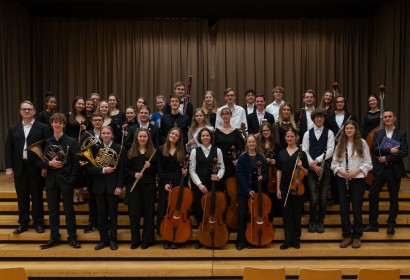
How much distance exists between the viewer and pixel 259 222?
16.5ft

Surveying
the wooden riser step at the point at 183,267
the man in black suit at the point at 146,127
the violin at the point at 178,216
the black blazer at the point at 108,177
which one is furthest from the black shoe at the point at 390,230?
the black blazer at the point at 108,177

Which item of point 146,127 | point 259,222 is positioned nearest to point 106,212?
point 146,127

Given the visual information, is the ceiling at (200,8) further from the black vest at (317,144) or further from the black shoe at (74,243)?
the black shoe at (74,243)

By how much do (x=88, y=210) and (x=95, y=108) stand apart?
1.46m

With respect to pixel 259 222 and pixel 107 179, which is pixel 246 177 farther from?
pixel 107 179

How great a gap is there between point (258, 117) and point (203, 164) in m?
1.32

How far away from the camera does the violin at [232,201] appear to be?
535 cm

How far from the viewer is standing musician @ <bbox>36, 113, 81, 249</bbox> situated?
5.18 metres

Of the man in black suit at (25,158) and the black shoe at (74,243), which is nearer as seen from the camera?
the black shoe at (74,243)

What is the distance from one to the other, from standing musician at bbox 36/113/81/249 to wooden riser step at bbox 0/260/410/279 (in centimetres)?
38

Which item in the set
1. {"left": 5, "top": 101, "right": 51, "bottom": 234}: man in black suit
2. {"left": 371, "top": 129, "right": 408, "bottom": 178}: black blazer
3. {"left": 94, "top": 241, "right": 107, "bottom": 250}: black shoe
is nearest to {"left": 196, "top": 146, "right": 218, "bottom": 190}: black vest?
{"left": 94, "top": 241, "right": 107, "bottom": 250}: black shoe

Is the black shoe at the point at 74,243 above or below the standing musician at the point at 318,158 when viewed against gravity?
below

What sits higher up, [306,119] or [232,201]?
[306,119]

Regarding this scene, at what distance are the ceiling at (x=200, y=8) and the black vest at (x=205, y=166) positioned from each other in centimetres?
417
